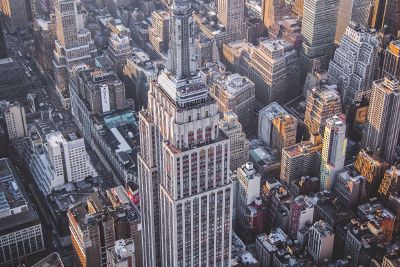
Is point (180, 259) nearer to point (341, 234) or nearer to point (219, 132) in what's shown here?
point (219, 132)

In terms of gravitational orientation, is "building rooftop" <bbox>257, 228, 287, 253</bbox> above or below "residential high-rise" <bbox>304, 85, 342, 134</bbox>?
below

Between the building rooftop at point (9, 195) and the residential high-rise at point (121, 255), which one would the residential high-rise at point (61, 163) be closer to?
the building rooftop at point (9, 195)

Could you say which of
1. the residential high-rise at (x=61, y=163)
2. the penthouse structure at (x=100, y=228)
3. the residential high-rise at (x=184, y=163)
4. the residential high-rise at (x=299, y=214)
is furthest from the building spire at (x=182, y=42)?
the residential high-rise at (x=61, y=163)

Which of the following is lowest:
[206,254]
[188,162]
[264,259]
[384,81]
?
[264,259]

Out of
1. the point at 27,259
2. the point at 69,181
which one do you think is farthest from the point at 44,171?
the point at 27,259

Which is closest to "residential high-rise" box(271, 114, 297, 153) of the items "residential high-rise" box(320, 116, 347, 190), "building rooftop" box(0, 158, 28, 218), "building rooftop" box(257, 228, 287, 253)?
"residential high-rise" box(320, 116, 347, 190)

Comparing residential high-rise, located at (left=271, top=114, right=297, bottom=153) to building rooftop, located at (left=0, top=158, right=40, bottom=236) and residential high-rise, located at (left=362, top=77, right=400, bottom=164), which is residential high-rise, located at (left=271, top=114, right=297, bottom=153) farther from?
building rooftop, located at (left=0, top=158, right=40, bottom=236)

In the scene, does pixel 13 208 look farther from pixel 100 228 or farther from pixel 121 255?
pixel 121 255
